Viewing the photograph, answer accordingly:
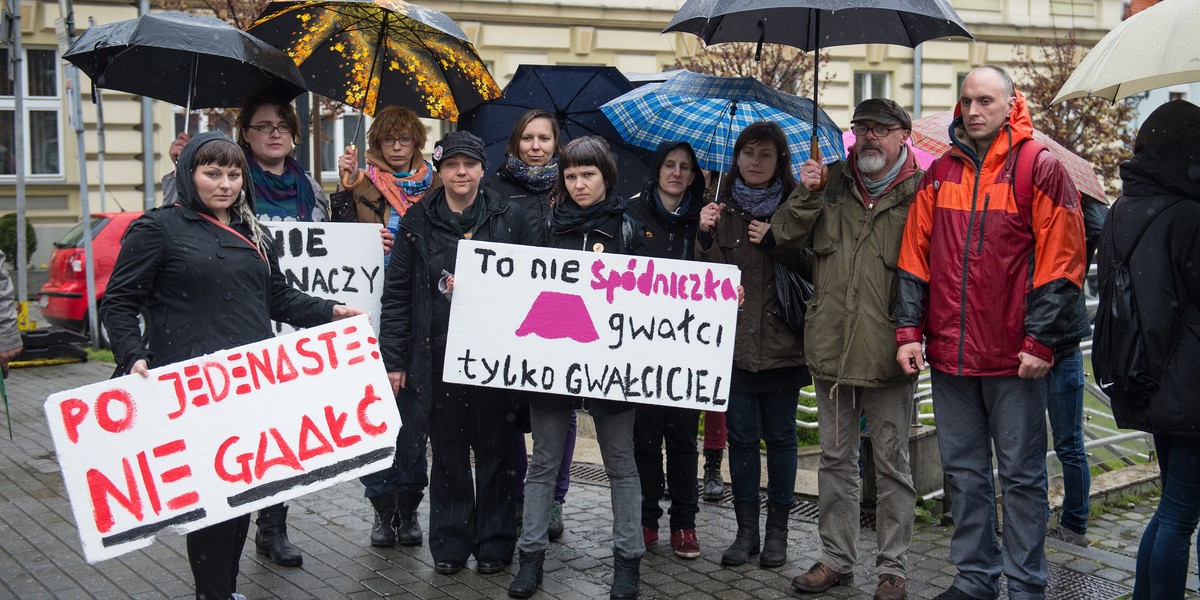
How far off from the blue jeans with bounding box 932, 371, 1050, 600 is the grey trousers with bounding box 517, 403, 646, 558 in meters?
1.30

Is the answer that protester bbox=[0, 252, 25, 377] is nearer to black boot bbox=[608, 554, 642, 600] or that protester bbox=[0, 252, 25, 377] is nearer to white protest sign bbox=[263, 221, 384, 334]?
white protest sign bbox=[263, 221, 384, 334]

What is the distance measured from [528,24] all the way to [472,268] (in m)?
17.2

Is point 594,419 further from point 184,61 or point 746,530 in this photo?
point 184,61

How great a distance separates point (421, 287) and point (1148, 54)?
3.12m

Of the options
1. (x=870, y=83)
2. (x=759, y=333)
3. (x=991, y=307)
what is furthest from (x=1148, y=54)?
(x=870, y=83)

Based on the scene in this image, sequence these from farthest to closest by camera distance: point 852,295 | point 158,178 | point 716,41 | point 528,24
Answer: point 528,24 < point 158,178 < point 716,41 < point 852,295

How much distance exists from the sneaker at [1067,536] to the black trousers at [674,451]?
185 centimetres

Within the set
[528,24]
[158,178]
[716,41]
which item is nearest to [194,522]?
[716,41]

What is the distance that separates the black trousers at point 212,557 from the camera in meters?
4.39

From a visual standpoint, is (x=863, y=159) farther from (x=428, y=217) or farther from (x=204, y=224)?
(x=204, y=224)

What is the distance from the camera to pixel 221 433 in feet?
14.1

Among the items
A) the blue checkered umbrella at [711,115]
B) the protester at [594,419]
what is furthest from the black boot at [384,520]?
the blue checkered umbrella at [711,115]

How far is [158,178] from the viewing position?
64.9 ft

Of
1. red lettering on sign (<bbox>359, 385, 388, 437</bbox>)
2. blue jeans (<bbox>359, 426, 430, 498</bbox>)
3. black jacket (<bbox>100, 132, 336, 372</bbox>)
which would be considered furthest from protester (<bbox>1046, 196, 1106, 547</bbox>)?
black jacket (<bbox>100, 132, 336, 372</bbox>)
